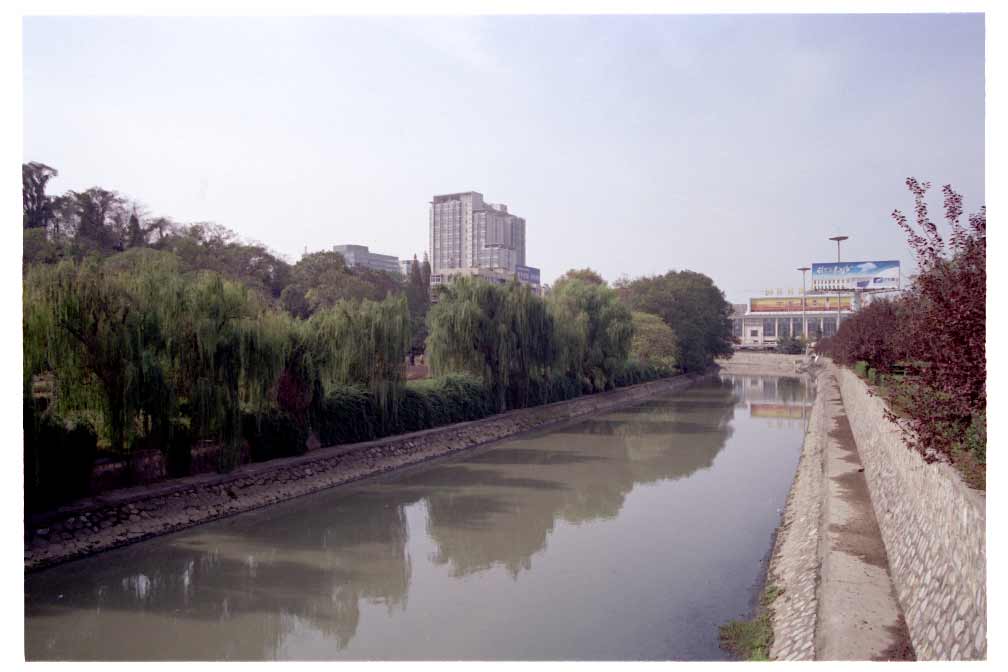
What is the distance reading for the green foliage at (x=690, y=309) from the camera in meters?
52.7

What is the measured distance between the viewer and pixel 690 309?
54719mm

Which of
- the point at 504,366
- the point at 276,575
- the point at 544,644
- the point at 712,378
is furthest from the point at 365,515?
the point at 712,378

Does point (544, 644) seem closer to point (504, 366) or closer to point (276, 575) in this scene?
point (276, 575)

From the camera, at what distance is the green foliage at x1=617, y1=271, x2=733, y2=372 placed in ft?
173

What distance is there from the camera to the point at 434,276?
88.7 m

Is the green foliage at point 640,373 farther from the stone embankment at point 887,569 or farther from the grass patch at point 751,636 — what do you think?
the grass patch at point 751,636

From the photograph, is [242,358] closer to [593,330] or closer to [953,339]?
[953,339]

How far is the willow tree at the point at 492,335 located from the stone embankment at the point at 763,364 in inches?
1722

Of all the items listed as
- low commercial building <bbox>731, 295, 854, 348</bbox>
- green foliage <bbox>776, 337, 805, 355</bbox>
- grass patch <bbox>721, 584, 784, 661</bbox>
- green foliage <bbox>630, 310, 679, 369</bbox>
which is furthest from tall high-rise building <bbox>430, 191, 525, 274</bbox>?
grass patch <bbox>721, 584, 784, 661</bbox>

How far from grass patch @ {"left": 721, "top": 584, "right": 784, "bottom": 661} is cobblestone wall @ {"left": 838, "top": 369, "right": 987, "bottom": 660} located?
1.40 meters

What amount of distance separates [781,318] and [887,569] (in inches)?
3612

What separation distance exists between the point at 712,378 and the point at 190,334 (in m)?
49.7

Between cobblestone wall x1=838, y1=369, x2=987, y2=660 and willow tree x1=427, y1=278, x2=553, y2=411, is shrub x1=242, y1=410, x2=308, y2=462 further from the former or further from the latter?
cobblestone wall x1=838, y1=369, x2=987, y2=660

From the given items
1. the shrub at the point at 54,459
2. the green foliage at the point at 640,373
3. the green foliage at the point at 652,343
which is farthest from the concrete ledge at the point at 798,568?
the green foliage at the point at 652,343
